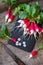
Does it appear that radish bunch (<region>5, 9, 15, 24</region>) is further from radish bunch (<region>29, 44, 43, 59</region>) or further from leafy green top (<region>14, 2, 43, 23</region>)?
radish bunch (<region>29, 44, 43, 59</region>)

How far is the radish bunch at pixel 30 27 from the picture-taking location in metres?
1.38

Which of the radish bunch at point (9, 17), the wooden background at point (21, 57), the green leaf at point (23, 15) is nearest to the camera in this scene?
the wooden background at point (21, 57)

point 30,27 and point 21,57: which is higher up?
point 30,27

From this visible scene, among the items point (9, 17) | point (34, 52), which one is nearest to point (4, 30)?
point (9, 17)

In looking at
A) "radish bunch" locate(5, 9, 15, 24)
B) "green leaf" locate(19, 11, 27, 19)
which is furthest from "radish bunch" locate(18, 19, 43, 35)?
"radish bunch" locate(5, 9, 15, 24)

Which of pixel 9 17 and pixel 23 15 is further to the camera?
pixel 9 17

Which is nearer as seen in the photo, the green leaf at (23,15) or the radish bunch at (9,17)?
the green leaf at (23,15)

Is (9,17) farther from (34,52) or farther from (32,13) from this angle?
(34,52)

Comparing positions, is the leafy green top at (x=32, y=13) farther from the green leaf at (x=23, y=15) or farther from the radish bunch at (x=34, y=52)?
the radish bunch at (x=34, y=52)

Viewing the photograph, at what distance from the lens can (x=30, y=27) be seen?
4.55 ft

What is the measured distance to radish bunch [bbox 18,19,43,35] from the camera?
1.38 m

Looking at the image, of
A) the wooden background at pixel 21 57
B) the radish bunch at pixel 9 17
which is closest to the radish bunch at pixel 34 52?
the wooden background at pixel 21 57

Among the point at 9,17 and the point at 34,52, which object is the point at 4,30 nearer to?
the point at 9,17

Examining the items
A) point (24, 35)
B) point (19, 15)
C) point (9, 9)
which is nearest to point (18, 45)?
point (24, 35)
